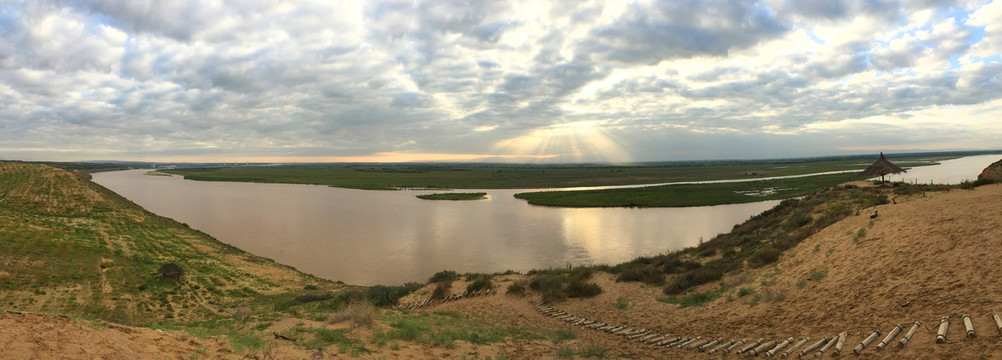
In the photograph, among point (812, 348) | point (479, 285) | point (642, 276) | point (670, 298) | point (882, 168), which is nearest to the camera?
point (812, 348)

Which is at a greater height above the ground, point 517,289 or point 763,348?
point 763,348

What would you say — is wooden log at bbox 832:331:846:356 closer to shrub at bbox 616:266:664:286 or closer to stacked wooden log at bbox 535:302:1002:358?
stacked wooden log at bbox 535:302:1002:358

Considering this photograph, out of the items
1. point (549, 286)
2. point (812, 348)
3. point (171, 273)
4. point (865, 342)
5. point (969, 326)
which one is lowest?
point (171, 273)

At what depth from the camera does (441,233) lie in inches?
1383

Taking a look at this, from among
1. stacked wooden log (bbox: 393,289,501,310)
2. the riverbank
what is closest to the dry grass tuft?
the riverbank

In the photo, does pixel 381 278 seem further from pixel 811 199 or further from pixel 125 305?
pixel 811 199

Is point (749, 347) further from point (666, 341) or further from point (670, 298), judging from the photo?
point (670, 298)

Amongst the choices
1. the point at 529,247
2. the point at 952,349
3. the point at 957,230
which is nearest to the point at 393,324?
the point at 952,349

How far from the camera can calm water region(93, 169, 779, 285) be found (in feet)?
84.6

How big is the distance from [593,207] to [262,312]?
1614 inches

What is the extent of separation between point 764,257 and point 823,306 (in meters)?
6.51

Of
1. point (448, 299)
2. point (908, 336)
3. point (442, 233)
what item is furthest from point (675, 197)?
point (908, 336)

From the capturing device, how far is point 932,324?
6.36 m

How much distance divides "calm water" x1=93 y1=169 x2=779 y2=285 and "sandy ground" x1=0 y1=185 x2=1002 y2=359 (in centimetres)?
1052
